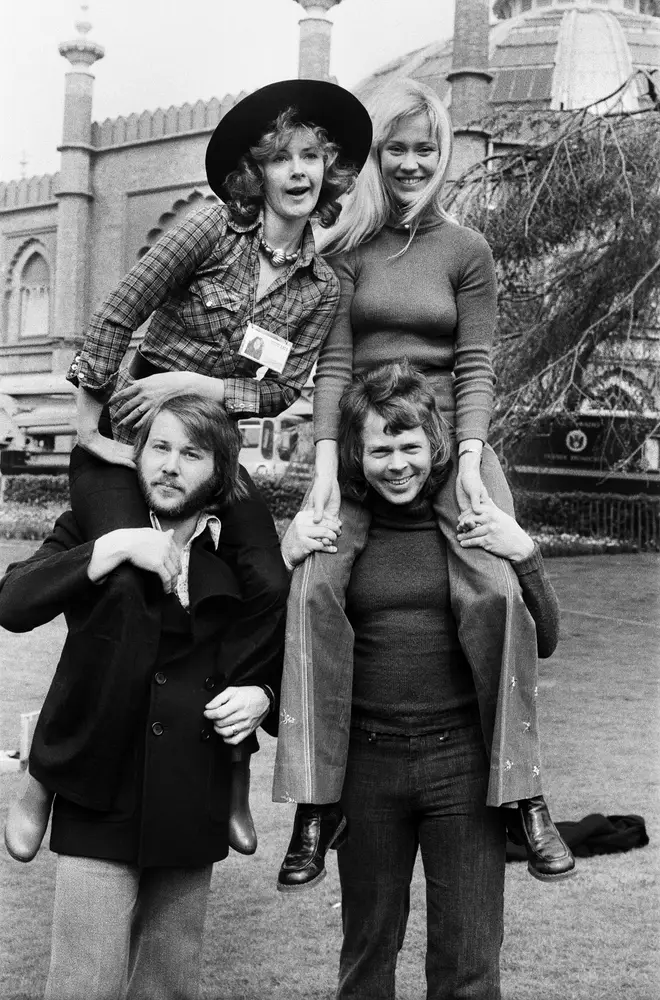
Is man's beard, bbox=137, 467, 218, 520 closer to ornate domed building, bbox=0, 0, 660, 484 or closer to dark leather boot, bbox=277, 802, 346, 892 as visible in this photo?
dark leather boot, bbox=277, 802, 346, 892

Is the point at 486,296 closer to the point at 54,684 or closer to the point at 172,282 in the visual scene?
the point at 172,282

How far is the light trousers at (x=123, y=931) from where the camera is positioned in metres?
2.17

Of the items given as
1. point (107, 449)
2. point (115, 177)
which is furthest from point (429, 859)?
point (115, 177)

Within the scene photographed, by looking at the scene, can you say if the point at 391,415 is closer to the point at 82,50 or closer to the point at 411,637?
the point at 411,637

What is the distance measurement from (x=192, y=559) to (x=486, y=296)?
3.30 feet

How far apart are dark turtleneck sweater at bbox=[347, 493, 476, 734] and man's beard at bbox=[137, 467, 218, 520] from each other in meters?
0.39

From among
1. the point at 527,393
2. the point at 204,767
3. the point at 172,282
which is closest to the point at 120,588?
the point at 204,767

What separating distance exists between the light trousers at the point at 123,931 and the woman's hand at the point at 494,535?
0.96m

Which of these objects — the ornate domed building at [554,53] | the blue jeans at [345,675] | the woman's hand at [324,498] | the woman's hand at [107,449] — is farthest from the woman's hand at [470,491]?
the ornate domed building at [554,53]

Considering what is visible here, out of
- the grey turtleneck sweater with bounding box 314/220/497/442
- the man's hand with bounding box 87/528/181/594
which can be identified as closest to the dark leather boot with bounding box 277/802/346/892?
the man's hand with bounding box 87/528/181/594

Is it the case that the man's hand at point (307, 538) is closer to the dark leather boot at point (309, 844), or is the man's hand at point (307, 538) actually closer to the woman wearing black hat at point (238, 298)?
the woman wearing black hat at point (238, 298)

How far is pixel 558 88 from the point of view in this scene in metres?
21.9

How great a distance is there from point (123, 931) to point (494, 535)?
46.1 inches

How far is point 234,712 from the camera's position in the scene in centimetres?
230
